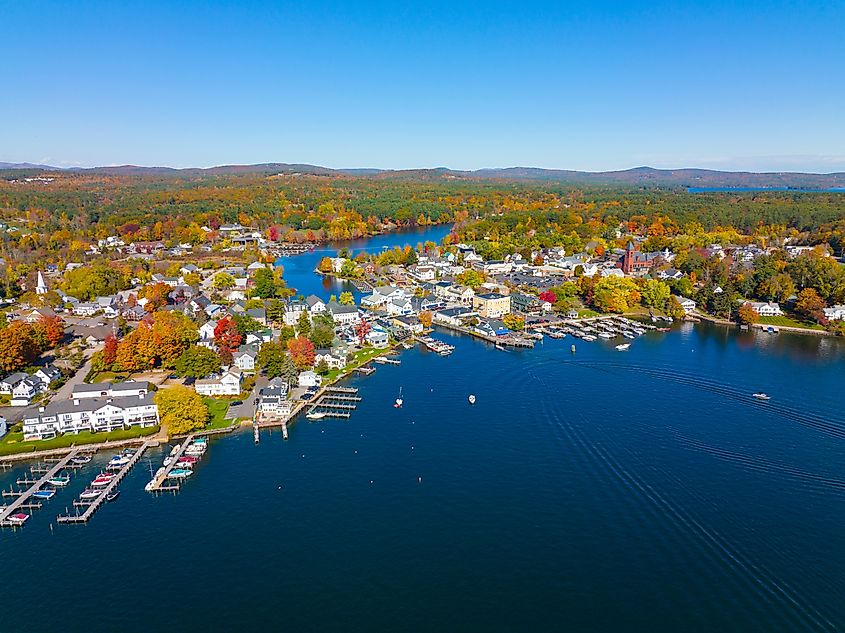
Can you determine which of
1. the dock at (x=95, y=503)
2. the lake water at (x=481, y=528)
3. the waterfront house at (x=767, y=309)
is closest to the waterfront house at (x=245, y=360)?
the lake water at (x=481, y=528)

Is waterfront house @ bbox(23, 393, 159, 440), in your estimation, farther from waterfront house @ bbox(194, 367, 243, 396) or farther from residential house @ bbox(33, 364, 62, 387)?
residential house @ bbox(33, 364, 62, 387)

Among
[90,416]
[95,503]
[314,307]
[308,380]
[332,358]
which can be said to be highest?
[314,307]

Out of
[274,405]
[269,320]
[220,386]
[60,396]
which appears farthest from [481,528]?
[269,320]

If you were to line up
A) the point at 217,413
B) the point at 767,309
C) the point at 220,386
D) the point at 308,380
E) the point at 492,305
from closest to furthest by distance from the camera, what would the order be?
the point at 217,413
the point at 220,386
the point at 308,380
the point at 492,305
the point at 767,309

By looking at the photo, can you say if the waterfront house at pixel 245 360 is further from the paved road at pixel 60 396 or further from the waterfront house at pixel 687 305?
the waterfront house at pixel 687 305

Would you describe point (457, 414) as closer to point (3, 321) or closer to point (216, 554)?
point (216, 554)

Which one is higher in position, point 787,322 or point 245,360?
point 245,360

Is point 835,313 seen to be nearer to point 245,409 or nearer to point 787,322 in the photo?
point 787,322
